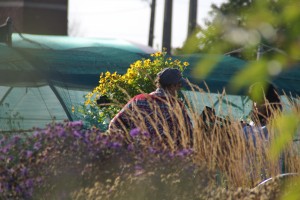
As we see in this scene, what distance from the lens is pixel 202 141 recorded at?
21.5 ft

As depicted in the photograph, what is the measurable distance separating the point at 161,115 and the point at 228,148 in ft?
1.73

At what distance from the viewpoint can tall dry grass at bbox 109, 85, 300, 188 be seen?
21.2ft

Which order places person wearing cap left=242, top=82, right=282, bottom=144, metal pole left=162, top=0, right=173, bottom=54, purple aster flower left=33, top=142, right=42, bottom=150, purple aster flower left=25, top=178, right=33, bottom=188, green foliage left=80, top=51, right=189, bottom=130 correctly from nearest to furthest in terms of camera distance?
purple aster flower left=25, top=178, right=33, bottom=188, purple aster flower left=33, top=142, right=42, bottom=150, person wearing cap left=242, top=82, right=282, bottom=144, green foliage left=80, top=51, right=189, bottom=130, metal pole left=162, top=0, right=173, bottom=54

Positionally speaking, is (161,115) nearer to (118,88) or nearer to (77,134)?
(77,134)

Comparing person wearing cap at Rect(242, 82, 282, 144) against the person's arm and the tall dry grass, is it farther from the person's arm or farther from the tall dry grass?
the person's arm

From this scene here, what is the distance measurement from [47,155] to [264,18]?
9.66 ft

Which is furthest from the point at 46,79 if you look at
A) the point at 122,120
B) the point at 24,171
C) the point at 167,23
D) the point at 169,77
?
the point at 167,23

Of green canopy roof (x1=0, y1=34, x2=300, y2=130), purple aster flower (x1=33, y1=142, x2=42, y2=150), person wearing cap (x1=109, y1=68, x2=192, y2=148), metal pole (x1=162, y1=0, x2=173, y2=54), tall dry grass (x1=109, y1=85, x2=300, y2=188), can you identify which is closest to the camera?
purple aster flower (x1=33, y1=142, x2=42, y2=150)

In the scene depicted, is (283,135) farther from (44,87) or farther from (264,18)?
(44,87)

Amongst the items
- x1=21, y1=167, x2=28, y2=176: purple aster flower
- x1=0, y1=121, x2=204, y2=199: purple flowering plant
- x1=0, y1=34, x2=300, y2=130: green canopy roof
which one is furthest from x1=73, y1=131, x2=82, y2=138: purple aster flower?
x1=0, y1=34, x2=300, y2=130: green canopy roof

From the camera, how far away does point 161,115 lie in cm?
671

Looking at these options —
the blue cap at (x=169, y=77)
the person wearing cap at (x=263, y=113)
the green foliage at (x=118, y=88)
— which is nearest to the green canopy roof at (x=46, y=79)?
the green foliage at (x=118, y=88)

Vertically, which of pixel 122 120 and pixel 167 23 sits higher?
pixel 122 120

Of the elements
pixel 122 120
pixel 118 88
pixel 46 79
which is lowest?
pixel 46 79
